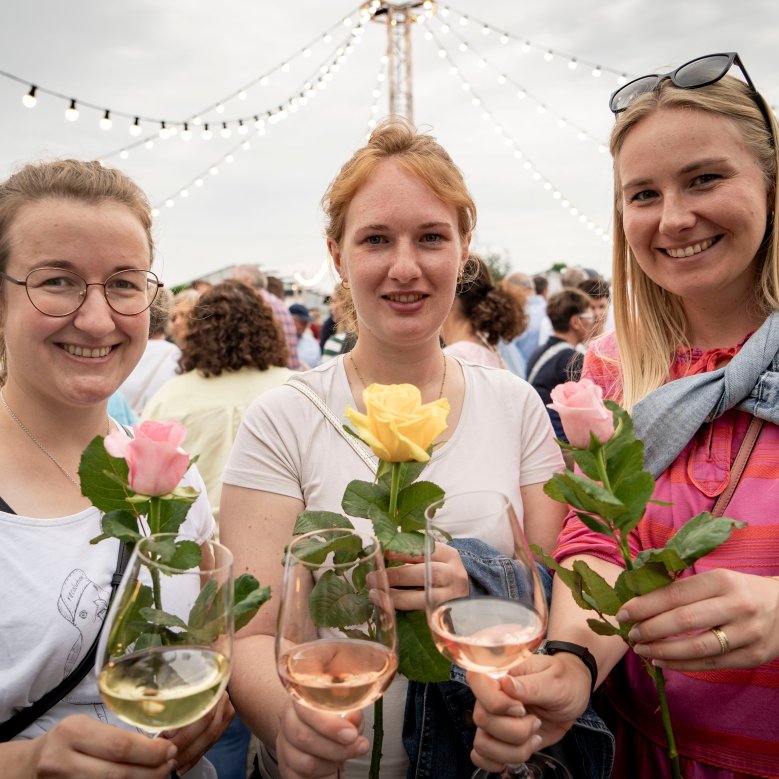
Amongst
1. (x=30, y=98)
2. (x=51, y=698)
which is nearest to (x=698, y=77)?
(x=51, y=698)

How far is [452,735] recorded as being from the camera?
1250 millimetres

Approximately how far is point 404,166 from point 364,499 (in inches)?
35.9

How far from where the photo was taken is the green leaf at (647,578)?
91 centimetres

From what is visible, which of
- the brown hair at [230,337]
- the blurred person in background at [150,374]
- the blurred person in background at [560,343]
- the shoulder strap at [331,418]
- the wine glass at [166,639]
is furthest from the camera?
the blurred person in background at [150,374]

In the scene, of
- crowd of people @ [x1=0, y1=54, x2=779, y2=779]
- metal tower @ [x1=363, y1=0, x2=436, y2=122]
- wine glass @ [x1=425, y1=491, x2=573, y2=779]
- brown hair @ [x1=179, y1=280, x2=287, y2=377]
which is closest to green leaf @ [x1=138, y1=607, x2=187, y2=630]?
crowd of people @ [x1=0, y1=54, x2=779, y2=779]

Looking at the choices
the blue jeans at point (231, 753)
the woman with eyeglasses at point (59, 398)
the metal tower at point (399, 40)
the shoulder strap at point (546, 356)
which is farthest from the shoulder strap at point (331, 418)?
the metal tower at point (399, 40)

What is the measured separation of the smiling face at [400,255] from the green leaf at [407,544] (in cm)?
75

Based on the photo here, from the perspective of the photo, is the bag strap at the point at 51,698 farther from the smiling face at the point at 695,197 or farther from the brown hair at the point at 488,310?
the brown hair at the point at 488,310

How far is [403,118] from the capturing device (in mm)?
1701

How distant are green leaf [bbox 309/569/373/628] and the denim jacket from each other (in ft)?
1.17

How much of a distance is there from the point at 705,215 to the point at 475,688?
1080 millimetres

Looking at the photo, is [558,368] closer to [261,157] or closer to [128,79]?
[128,79]

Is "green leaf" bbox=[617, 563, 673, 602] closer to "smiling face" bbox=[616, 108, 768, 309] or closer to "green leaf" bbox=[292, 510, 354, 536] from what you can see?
"green leaf" bbox=[292, 510, 354, 536]

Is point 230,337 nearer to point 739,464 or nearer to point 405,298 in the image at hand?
point 405,298
